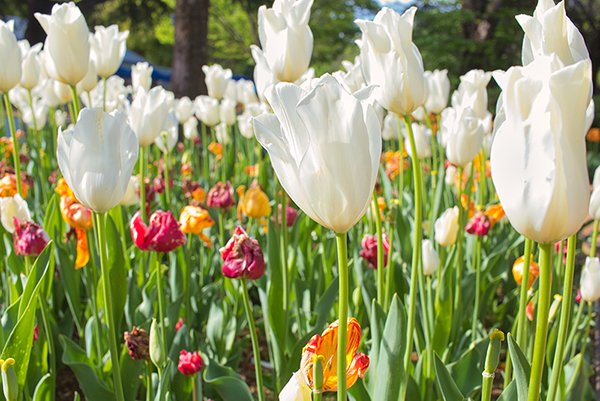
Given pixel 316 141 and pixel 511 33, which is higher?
pixel 511 33

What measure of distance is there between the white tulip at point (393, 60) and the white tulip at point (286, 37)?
39 cm

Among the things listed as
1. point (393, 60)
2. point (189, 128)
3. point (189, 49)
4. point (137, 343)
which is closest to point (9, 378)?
point (137, 343)

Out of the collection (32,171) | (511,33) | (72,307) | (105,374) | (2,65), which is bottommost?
(105,374)

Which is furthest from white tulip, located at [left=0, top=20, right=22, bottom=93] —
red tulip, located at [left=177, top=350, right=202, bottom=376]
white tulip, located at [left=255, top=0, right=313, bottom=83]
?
red tulip, located at [left=177, top=350, right=202, bottom=376]

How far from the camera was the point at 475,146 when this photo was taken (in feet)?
5.70

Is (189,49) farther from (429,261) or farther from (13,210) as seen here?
(429,261)

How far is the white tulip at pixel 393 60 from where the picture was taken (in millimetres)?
1268

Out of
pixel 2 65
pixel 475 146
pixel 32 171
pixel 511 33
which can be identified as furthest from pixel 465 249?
pixel 511 33

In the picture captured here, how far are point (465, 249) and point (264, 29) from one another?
4.39ft

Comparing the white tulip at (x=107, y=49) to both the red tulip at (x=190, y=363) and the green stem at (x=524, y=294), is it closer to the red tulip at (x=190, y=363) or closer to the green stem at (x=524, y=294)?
the red tulip at (x=190, y=363)

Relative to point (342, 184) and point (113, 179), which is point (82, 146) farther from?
point (342, 184)

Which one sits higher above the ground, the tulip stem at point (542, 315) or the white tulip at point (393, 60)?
the white tulip at point (393, 60)

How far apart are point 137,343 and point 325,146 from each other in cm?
77

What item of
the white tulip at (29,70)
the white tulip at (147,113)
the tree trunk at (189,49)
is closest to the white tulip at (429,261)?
the white tulip at (147,113)
